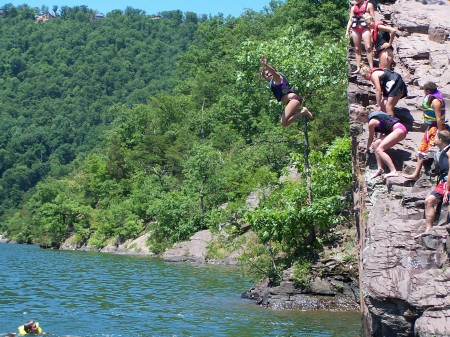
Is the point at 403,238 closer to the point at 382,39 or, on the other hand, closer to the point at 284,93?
the point at 284,93

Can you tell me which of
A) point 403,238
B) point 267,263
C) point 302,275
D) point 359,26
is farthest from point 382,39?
point 267,263

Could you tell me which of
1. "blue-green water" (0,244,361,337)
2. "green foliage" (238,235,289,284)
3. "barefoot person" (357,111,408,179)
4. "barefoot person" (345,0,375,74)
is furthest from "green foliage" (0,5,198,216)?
"barefoot person" (357,111,408,179)

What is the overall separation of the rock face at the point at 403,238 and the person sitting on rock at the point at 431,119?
29 centimetres

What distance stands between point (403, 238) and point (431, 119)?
2703mm

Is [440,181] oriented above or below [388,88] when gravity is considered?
below

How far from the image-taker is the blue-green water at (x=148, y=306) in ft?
68.8

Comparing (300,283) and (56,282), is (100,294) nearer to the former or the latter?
(56,282)

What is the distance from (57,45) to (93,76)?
19.5 m

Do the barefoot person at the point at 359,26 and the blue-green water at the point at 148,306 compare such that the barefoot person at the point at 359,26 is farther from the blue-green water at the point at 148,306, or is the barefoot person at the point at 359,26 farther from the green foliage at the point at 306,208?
the blue-green water at the point at 148,306

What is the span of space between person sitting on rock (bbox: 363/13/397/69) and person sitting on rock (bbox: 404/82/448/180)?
3.49 meters

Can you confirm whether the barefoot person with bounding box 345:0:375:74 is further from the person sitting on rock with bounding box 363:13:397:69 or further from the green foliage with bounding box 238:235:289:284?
the green foliage with bounding box 238:235:289:284

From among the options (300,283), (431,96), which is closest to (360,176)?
(431,96)

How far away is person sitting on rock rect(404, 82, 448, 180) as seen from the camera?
13766 mm

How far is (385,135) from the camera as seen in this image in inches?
587
